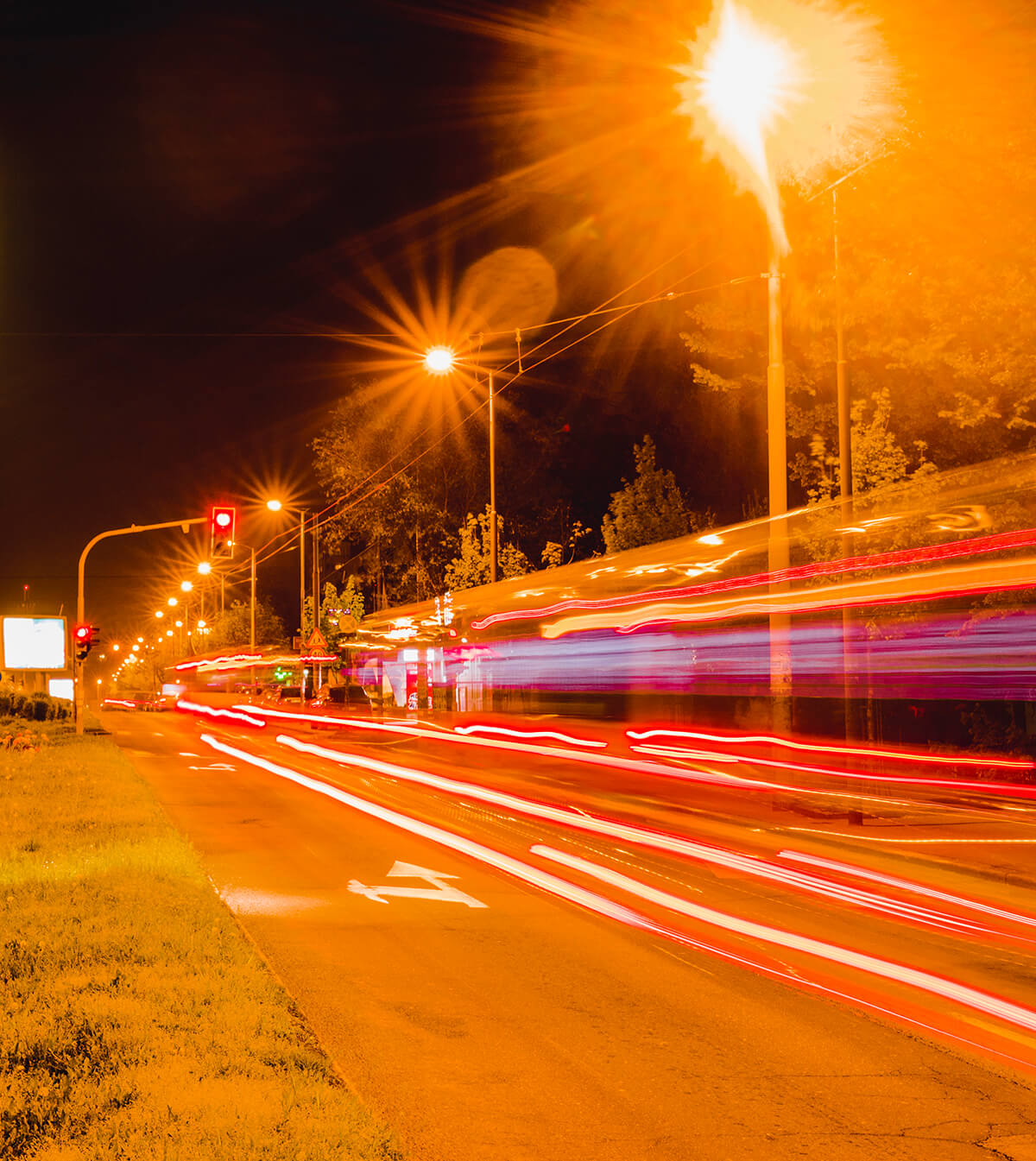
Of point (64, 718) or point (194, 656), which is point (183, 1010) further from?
point (194, 656)

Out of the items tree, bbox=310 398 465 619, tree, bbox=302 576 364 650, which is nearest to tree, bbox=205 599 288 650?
tree, bbox=302 576 364 650

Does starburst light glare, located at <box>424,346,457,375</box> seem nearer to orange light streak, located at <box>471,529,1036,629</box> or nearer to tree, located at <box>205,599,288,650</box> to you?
orange light streak, located at <box>471,529,1036,629</box>

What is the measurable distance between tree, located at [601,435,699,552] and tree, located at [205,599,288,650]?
56459 millimetres

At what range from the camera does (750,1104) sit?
5426mm

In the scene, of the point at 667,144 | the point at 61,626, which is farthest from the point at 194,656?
the point at 667,144

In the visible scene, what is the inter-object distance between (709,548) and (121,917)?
1382cm

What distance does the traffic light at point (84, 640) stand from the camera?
3466 centimetres

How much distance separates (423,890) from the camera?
11.0 m

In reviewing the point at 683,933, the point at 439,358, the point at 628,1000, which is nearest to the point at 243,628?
the point at 439,358

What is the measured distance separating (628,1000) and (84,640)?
3044 centimetres

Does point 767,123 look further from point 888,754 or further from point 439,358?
point 439,358

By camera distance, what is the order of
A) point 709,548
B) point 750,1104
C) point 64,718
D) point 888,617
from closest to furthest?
point 750,1104
point 888,617
point 709,548
point 64,718

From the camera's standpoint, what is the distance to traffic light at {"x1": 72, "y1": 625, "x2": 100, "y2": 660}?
34656 mm

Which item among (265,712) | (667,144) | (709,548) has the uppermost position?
(667,144)
